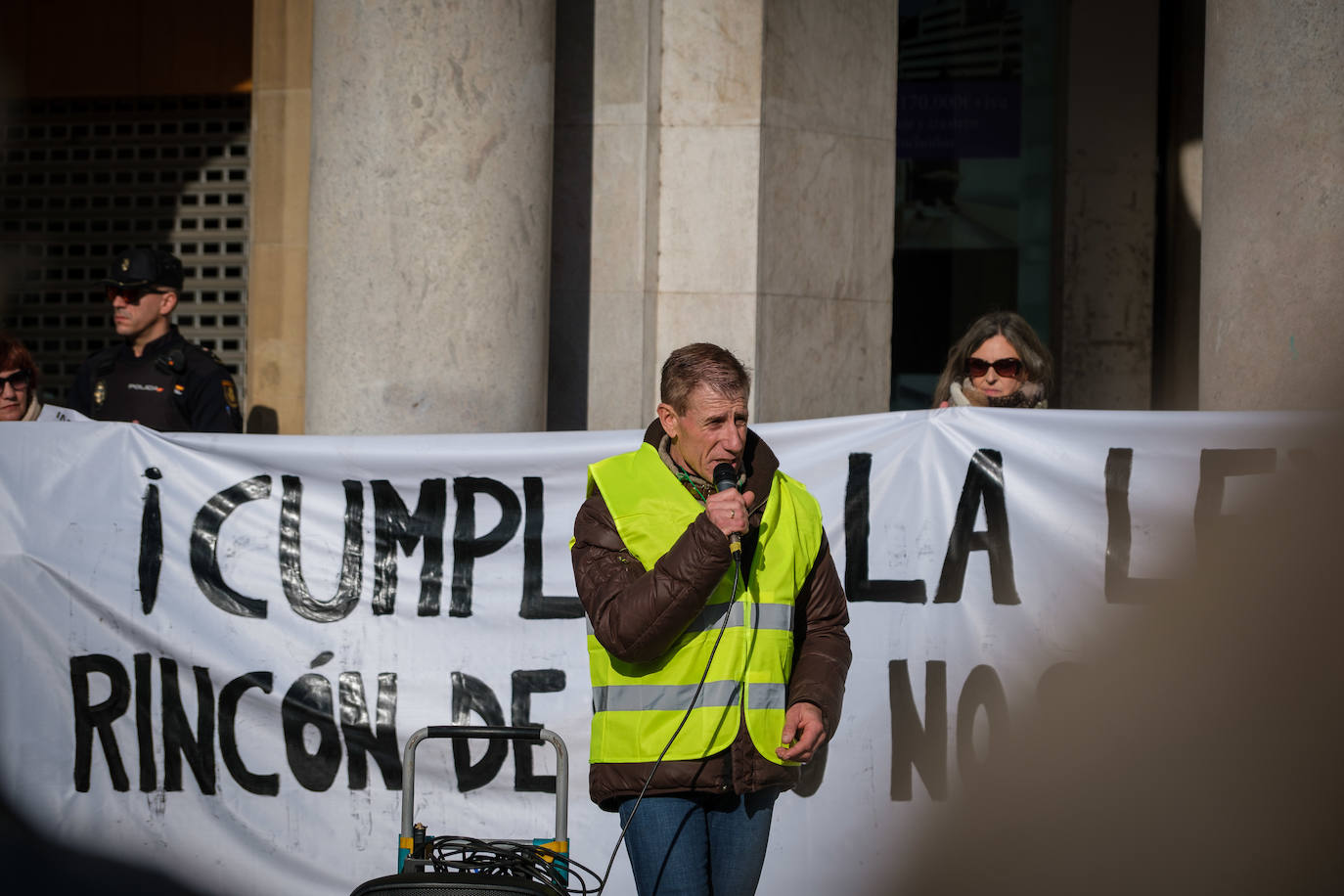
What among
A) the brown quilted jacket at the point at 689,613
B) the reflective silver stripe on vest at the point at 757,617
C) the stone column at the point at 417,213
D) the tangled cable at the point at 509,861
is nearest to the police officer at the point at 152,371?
the stone column at the point at 417,213

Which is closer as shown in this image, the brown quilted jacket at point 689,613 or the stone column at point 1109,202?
the brown quilted jacket at point 689,613

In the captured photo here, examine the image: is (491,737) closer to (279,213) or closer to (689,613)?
(689,613)

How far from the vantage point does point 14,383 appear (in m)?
6.70

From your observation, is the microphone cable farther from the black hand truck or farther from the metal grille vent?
the metal grille vent

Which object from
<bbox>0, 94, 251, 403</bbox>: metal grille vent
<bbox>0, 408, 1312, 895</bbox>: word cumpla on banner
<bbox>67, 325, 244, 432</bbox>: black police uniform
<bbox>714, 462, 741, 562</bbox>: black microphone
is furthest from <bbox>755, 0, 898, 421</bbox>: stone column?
<bbox>714, 462, 741, 562</bbox>: black microphone

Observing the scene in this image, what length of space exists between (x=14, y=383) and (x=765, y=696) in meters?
4.42

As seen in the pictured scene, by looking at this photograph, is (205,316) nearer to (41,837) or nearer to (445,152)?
(445,152)

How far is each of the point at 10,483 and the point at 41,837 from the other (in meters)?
1.43

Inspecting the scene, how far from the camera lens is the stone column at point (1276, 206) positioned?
234 inches

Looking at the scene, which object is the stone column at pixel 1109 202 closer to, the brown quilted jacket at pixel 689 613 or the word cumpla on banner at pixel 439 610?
the word cumpla on banner at pixel 439 610

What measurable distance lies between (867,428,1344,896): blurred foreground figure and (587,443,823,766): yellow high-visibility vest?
6.85ft

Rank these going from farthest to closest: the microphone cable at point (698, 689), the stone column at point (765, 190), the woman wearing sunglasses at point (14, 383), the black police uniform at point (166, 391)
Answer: the stone column at point (765, 190) → the black police uniform at point (166, 391) → the woman wearing sunglasses at point (14, 383) → the microphone cable at point (698, 689)

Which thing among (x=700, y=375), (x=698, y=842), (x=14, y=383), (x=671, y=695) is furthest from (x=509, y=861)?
(x=14, y=383)

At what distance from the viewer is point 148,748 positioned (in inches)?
235
